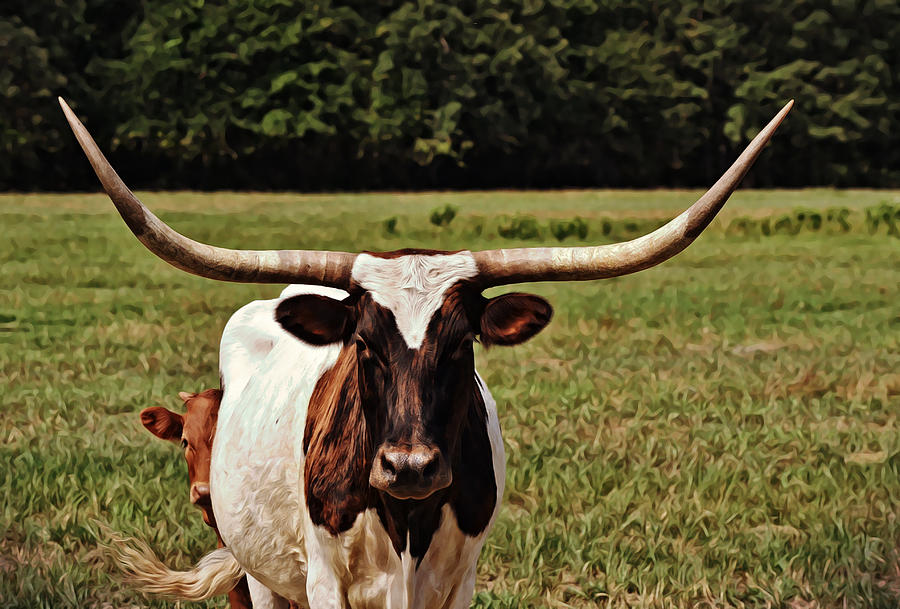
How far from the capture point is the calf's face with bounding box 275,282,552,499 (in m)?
3.76

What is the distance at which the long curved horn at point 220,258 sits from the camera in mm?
3869

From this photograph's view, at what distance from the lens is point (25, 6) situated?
4581 cm

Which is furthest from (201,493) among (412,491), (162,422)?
(412,491)

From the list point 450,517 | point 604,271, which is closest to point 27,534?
point 450,517

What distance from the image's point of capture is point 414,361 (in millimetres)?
3941

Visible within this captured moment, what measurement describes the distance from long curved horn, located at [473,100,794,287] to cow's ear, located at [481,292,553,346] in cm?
7

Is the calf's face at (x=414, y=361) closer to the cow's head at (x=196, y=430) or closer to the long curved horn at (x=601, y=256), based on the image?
the long curved horn at (x=601, y=256)

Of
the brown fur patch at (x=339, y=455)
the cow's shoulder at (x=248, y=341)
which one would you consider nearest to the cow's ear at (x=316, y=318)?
the brown fur patch at (x=339, y=455)

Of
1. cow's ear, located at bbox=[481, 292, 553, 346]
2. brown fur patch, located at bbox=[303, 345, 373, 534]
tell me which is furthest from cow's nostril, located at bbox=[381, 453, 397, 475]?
cow's ear, located at bbox=[481, 292, 553, 346]

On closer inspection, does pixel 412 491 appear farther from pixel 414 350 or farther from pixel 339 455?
pixel 339 455

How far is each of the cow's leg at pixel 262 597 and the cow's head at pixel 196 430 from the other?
21.0 inches

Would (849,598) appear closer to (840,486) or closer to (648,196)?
(840,486)

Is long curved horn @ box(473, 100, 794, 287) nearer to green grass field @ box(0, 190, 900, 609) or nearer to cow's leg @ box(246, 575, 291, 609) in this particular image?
cow's leg @ box(246, 575, 291, 609)

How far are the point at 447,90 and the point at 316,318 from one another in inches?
1756
